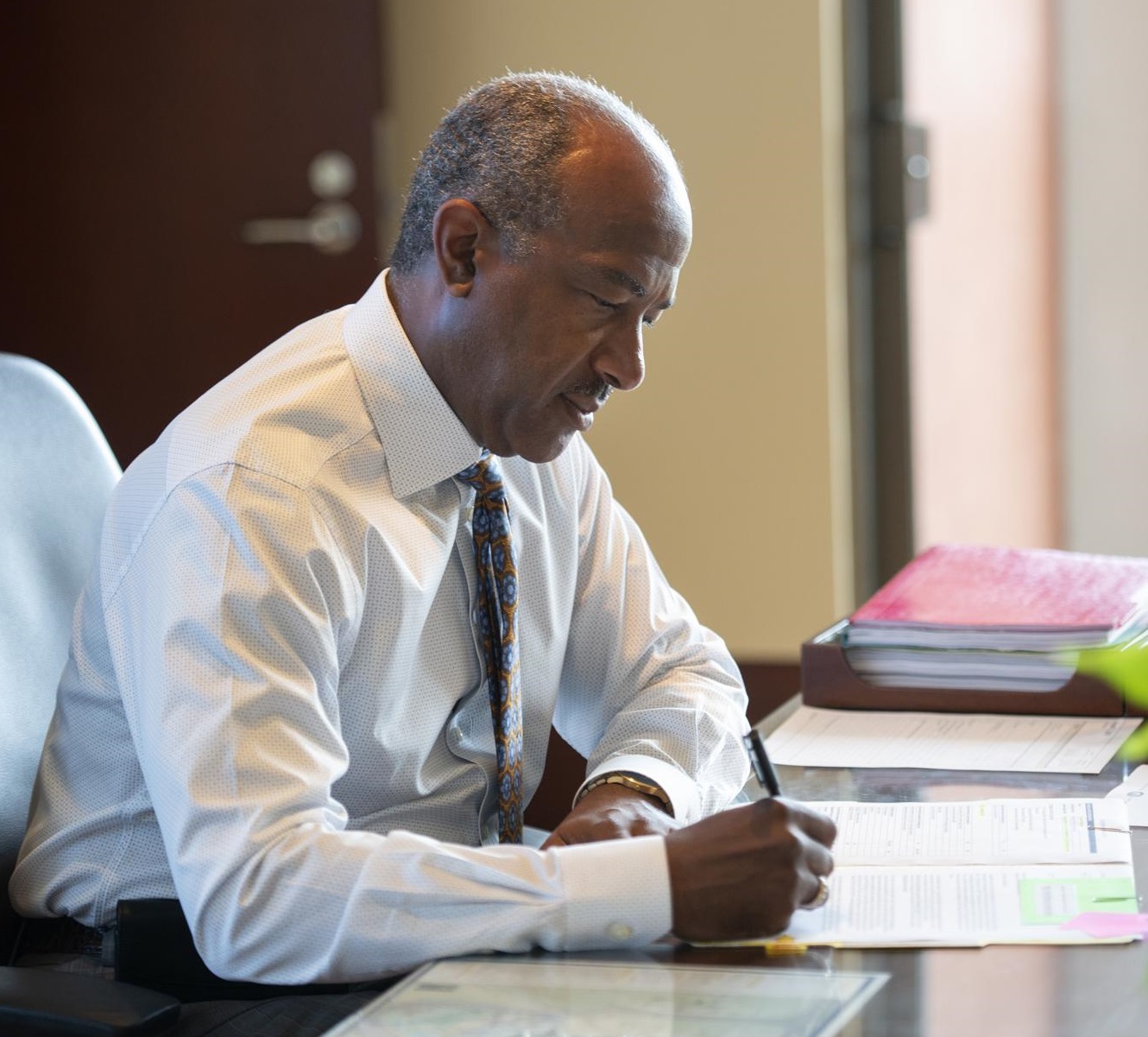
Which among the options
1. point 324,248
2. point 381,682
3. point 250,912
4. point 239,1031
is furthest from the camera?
point 324,248

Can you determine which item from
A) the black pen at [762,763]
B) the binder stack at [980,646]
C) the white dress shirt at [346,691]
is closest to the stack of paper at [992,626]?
the binder stack at [980,646]

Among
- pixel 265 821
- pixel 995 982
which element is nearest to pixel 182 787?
pixel 265 821

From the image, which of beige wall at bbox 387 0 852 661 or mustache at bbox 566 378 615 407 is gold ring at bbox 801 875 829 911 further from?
beige wall at bbox 387 0 852 661

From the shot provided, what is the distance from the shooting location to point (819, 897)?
105cm

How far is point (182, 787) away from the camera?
1078mm

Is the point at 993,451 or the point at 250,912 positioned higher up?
the point at 250,912

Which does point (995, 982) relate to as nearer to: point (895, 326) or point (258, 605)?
point (258, 605)

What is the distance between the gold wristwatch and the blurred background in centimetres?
187

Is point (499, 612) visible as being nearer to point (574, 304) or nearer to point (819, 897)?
point (574, 304)

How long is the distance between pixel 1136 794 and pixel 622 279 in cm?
54

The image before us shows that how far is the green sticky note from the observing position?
1.02 m

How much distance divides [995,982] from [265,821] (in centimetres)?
45

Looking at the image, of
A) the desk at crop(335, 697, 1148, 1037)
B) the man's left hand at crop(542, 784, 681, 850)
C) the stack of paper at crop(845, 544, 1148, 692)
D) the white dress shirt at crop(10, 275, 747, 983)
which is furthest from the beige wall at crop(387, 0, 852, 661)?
the desk at crop(335, 697, 1148, 1037)

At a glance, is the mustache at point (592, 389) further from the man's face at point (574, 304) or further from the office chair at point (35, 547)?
the office chair at point (35, 547)
